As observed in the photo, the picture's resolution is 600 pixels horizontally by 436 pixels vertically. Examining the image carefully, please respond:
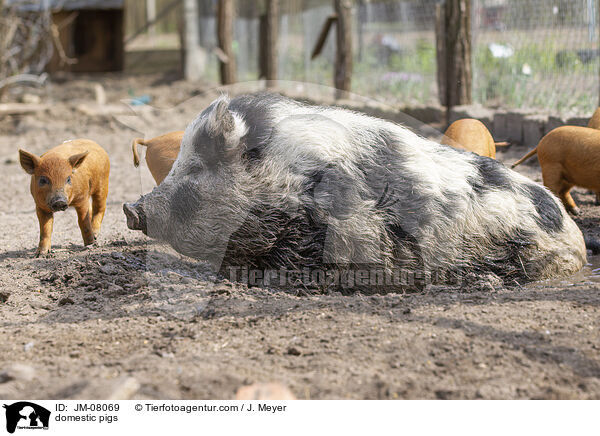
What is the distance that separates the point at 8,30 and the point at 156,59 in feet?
30.1

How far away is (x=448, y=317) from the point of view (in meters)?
2.98

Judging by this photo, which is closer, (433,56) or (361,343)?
(361,343)

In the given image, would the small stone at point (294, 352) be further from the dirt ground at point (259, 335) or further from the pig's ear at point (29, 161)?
the pig's ear at point (29, 161)

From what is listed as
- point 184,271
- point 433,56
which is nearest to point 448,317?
point 184,271

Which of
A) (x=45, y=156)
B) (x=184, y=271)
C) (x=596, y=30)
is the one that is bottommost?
(x=184, y=271)

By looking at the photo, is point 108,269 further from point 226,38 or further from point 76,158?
point 226,38

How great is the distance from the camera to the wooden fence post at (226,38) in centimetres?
1345

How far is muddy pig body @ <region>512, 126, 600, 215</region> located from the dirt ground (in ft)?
2.81

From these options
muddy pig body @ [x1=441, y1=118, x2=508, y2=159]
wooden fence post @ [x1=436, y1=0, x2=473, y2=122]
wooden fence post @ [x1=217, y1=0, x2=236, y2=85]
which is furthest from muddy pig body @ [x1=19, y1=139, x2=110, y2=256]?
wooden fence post @ [x1=217, y1=0, x2=236, y2=85]

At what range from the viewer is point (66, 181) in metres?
3.87
